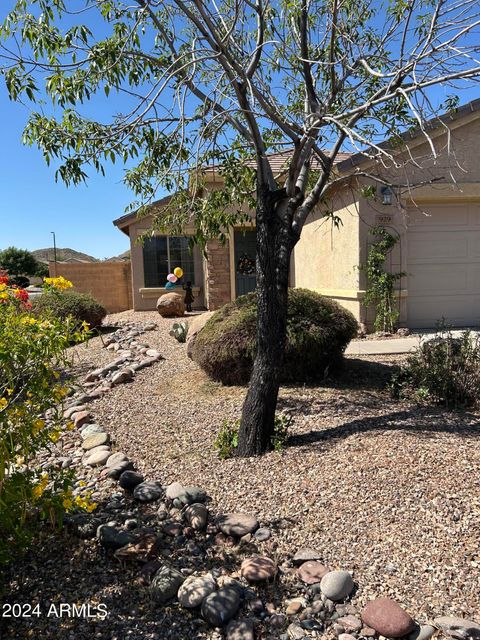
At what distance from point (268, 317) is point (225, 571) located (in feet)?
6.47

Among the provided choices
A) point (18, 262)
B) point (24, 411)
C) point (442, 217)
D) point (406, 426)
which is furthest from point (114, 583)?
point (18, 262)

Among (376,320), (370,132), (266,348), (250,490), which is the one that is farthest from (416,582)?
(376,320)

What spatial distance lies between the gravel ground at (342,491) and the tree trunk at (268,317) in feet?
0.98

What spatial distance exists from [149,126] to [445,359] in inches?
147

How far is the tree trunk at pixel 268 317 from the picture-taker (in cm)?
382

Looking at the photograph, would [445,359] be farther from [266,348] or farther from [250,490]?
[250,490]

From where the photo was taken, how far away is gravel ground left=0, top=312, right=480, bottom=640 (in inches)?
92.9

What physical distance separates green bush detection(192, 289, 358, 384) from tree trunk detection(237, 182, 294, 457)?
150 centimetres

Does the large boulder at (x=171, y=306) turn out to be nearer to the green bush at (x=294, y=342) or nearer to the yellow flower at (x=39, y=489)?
the green bush at (x=294, y=342)

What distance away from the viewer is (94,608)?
89.7 inches

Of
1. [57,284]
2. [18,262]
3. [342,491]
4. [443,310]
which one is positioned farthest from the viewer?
[18,262]

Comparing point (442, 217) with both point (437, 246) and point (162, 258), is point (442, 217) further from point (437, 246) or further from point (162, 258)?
point (162, 258)

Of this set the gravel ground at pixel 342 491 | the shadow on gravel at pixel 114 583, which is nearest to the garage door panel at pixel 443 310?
the gravel ground at pixel 342 491

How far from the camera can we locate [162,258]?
48.3 ft
